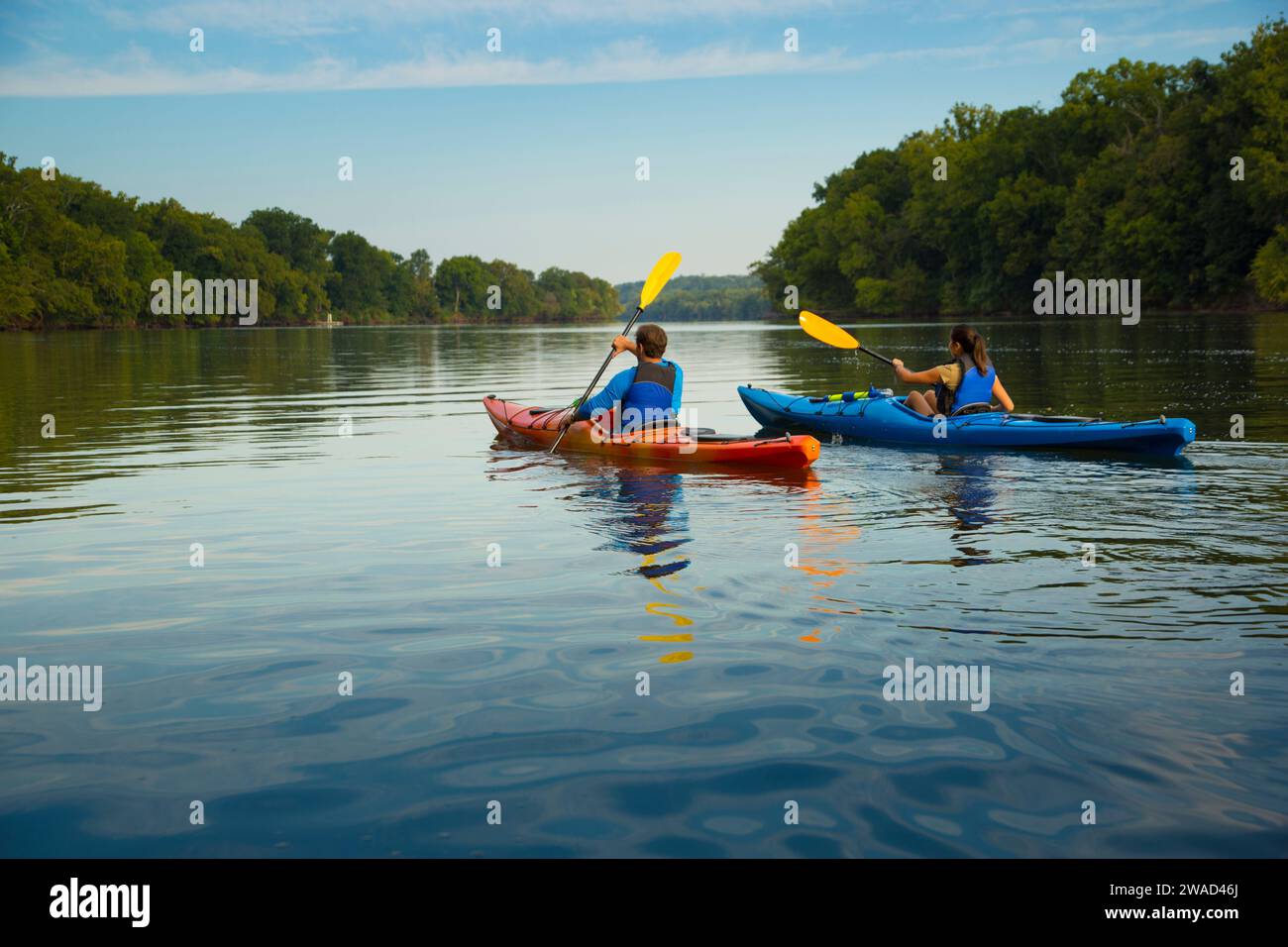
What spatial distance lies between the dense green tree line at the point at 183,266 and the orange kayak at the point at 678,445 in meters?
21.2

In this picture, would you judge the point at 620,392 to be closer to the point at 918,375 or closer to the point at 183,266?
the point at 918,375

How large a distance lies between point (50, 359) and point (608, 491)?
31522 mm

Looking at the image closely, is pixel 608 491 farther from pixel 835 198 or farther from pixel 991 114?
pixel 835 198

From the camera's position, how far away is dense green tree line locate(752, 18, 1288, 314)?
5541 centimetres

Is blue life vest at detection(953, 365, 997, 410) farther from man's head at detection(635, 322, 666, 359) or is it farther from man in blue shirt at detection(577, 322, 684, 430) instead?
man's head at detection(635, 322, 666, 359)

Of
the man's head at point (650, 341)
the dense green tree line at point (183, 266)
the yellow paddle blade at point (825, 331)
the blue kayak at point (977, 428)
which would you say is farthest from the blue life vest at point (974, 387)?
the dense green tree line at point (183, 266)

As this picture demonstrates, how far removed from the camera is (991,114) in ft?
323

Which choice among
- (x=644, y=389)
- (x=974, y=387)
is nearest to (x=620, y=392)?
(x=644, y=389)

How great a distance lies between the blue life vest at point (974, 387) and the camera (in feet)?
41.2

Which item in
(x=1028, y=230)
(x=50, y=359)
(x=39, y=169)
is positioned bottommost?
(x=50, y=359)

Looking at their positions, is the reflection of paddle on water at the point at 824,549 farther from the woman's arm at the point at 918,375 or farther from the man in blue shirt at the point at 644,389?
the woman's arm at the point at 918,375
